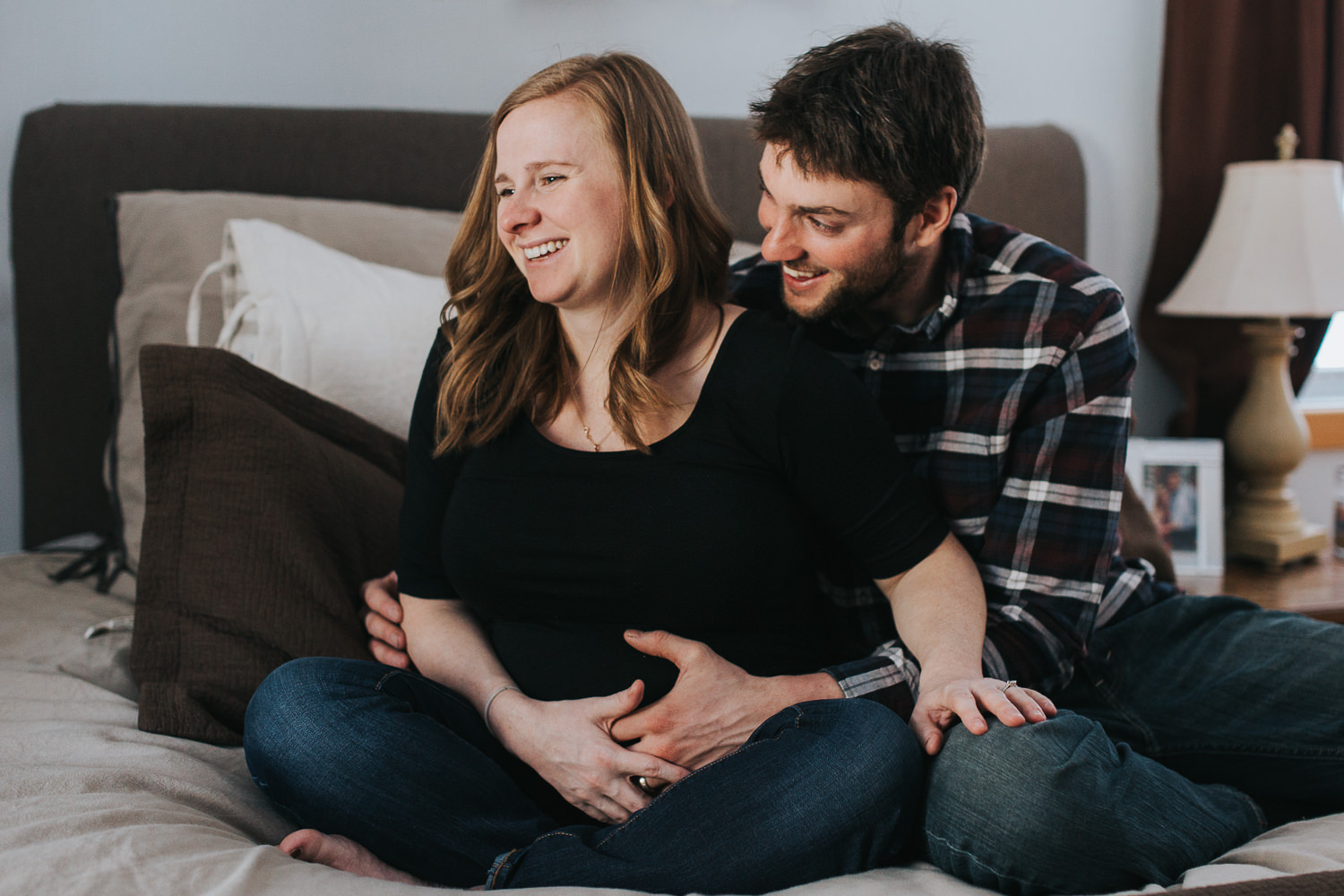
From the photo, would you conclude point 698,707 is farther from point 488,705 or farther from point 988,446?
point 988,446

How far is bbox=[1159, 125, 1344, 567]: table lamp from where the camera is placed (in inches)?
76.2

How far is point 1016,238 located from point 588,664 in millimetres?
754

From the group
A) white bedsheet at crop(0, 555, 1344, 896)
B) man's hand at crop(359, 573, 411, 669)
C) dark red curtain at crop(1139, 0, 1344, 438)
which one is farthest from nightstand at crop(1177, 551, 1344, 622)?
man's hand at crop(359, 573, 411, 669)

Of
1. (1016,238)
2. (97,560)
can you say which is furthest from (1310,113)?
(97,560)

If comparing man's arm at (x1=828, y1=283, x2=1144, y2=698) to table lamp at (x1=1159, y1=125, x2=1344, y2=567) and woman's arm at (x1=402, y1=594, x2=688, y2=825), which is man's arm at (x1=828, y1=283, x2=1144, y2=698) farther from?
table lamp at (x1=1159, y1=125, x2=1344, y2=567)

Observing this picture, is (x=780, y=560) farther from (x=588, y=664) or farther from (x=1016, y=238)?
(x=1016, y=238)

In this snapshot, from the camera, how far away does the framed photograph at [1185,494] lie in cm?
200

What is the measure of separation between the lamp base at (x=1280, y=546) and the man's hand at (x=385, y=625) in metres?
1.70

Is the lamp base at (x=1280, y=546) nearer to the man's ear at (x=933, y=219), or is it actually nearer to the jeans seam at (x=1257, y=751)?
the jeans seam at (x=1257, y=751)

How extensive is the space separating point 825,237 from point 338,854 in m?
0.79

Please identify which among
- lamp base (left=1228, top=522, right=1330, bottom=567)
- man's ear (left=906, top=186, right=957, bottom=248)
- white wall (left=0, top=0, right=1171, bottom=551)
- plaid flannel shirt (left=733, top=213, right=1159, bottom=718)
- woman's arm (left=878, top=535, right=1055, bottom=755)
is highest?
white wall (left=0, top=0, right=1171, bottom=551)

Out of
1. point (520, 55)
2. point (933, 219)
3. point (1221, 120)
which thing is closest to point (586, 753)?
point (933, 219)

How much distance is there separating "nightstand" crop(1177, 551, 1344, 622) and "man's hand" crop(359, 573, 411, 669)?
55.9 inches

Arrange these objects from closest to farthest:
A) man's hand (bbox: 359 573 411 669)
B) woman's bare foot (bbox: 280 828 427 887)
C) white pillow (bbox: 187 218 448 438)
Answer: woman's bare foot (bbox: 280 828 427 887)
man's hand (bbox: 359 573 411 669)
white pillow (bbox: 187 218 448 438)
